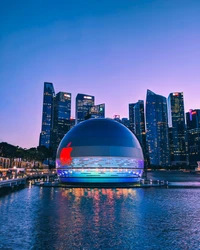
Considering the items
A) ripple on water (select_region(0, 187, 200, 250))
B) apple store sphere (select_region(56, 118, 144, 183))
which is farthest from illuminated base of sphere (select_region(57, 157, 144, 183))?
ripple on water (select_region(0, 187, 200, 250))

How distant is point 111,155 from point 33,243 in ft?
127

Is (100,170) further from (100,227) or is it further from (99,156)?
(100,227)

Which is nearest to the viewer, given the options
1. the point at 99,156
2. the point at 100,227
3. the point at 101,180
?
the point at 100,227

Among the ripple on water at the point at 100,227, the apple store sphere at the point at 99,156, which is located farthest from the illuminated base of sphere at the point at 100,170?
the ripple on water at the point at 100,227

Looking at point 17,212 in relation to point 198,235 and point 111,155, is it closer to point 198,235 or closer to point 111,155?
point 198,235

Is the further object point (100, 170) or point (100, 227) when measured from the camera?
point (100, 170)

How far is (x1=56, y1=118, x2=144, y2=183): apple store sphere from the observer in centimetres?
4931

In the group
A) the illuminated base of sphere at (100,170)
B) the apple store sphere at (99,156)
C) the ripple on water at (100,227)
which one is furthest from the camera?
the apple store sphere at (99,156)

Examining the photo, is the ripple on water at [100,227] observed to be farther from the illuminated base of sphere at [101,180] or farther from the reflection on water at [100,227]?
the illuminated base of sphere at [101,180]

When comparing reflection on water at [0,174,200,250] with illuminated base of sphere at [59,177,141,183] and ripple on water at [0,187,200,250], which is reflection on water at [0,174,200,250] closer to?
ripple on water at [0,187,200,250]

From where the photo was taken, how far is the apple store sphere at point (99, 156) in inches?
1941

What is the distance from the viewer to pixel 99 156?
4938 centimetres

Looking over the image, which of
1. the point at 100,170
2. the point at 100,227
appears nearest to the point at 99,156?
the point at 100,170

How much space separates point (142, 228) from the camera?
14.1m
